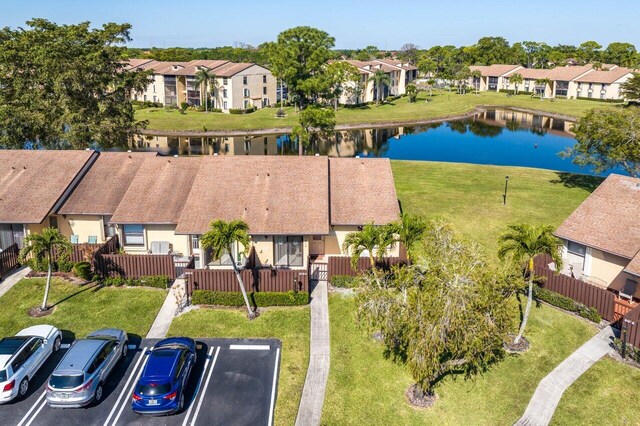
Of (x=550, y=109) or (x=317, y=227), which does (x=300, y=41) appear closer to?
(x=550, y=109)

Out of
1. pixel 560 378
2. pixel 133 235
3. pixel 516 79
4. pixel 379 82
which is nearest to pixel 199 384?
pixel 133 235

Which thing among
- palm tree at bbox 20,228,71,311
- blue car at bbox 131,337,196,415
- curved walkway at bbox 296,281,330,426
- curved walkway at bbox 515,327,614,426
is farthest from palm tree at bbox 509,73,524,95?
blue car at bbox 131,337,196,415

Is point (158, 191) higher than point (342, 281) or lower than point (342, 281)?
higher

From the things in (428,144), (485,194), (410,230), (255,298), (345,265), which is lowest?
(255,298)

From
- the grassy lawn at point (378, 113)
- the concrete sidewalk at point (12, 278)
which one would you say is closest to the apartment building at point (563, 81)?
the grassy lawn at point (378, 113)

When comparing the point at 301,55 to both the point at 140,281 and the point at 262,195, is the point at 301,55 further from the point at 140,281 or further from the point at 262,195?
the point at 140,281

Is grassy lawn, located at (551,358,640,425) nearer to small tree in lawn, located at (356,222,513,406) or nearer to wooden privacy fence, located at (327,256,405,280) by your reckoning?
small tree in lawn, located at (356,222,513,406)

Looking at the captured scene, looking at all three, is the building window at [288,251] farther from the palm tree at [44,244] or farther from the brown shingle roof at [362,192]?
the palm tree at [44,244]
